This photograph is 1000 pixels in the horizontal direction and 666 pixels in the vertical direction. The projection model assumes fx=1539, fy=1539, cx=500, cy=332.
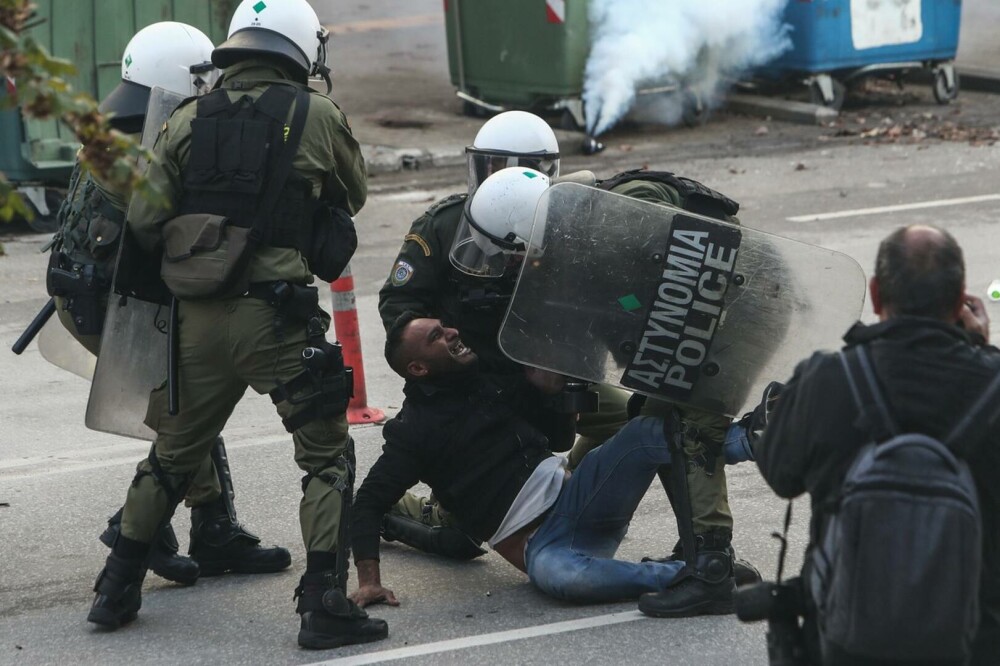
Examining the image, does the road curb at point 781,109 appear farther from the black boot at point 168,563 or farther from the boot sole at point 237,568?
the black boot at point 168,563

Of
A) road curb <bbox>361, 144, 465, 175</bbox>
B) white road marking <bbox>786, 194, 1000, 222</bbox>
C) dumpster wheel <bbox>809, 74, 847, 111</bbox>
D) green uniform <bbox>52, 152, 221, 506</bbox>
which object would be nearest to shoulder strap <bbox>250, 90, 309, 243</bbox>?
green uniform <bbox>52, 152, 221, 506</bbox>

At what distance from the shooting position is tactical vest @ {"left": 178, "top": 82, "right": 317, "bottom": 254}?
13.8ft

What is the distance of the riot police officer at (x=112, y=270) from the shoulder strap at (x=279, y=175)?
0.57m

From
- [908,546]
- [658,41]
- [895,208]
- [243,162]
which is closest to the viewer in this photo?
[908,546]

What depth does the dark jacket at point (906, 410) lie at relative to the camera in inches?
109

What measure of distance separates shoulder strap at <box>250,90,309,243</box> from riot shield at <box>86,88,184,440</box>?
579mm

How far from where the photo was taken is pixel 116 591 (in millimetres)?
4441

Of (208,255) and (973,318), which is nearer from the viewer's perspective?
(973,318)

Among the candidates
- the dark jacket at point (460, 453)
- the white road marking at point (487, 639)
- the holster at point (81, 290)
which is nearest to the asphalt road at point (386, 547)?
the white road marking at point (487, 639)

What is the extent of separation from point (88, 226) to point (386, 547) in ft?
4.81

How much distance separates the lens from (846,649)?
9.09ft

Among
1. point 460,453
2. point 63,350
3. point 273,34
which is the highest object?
point 273,34

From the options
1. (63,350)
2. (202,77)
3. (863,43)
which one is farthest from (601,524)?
(863,43)

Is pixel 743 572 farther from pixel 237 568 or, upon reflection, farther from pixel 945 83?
pixel 945 83
